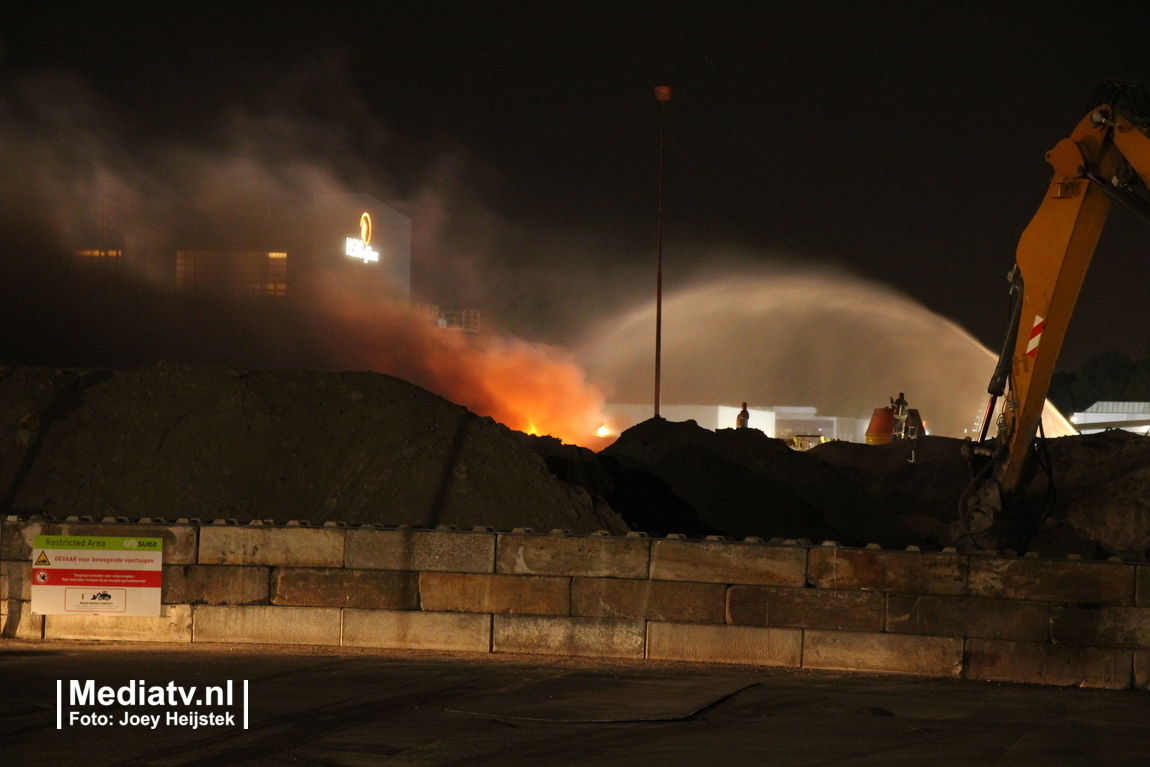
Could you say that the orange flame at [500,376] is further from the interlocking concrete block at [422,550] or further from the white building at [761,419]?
the interlocking concrete block at [422,550]

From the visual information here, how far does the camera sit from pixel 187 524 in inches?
437

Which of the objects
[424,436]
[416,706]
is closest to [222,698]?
[416,706]

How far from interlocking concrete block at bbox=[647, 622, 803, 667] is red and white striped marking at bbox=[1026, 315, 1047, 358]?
17.3 ft

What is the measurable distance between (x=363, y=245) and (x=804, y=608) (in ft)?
245

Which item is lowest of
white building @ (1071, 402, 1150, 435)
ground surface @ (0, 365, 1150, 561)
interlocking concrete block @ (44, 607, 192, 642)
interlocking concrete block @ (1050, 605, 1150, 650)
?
interlocking concrete block @ (44, 607, 192, 642)

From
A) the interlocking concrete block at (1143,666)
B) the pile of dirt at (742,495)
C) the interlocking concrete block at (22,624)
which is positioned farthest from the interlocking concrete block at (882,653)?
the pile of dirt at (742,495)

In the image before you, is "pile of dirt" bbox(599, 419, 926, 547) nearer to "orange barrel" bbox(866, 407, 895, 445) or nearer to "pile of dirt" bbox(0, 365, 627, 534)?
"pile of dirt" bbox(0, 365, 627, 534)

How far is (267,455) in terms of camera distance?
17219mm

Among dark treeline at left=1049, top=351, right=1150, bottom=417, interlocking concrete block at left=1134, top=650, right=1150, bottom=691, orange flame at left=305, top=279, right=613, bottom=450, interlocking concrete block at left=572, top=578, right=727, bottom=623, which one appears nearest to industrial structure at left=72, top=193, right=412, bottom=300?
orange flame at left=305, top=279, right=613, bottom=450

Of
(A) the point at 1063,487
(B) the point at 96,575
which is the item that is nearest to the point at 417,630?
(B) the point at 96,575

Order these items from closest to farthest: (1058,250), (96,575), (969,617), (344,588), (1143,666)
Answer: (1143,666) < (969,617) < (344,588) < (96,575) < (1058,250)

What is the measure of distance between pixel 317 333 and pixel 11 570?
181ft

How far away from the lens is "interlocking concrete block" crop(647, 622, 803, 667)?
10.3m

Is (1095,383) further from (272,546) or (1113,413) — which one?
(272,546)
